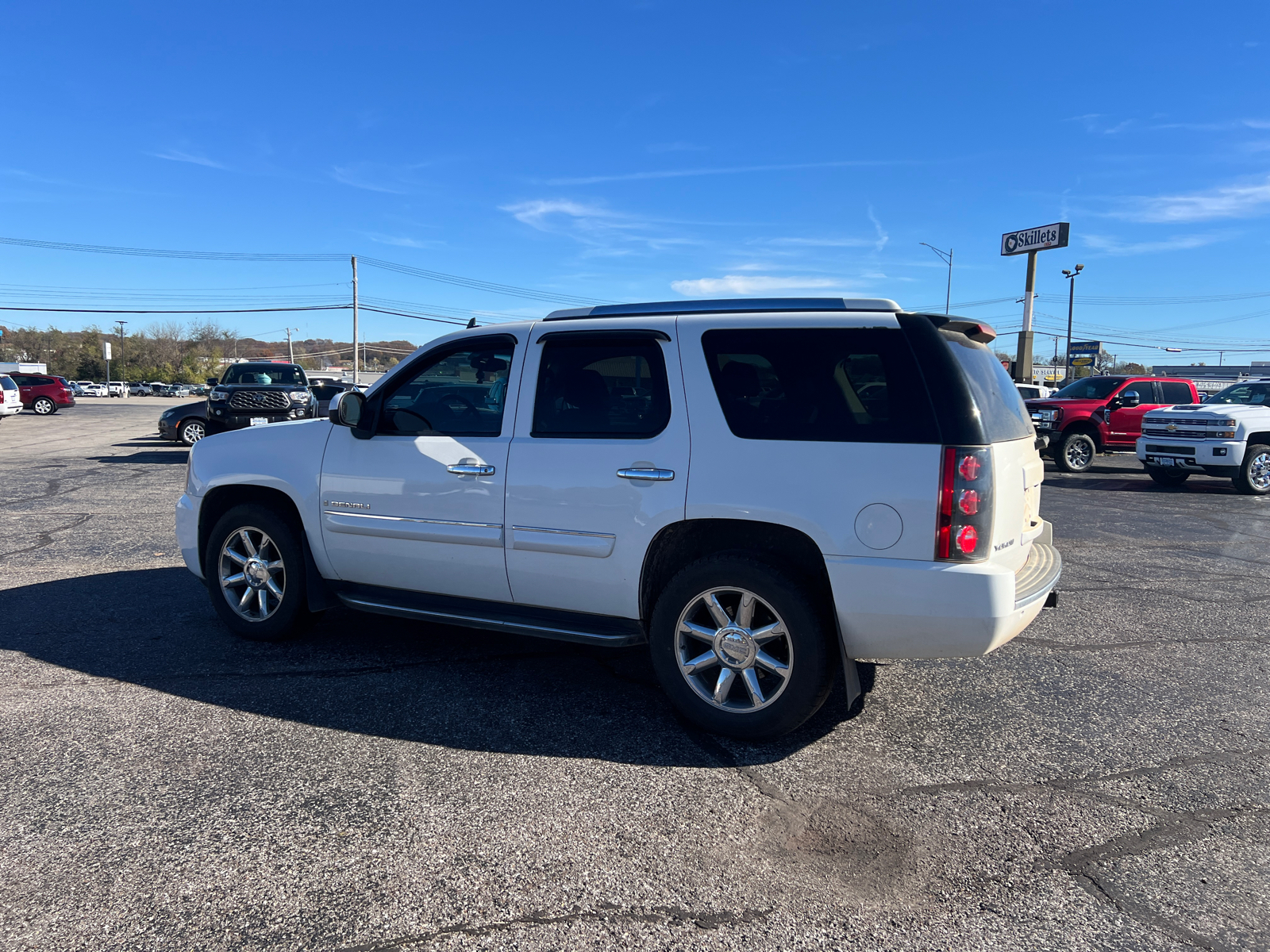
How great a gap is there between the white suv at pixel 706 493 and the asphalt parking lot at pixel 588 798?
0.45 metres

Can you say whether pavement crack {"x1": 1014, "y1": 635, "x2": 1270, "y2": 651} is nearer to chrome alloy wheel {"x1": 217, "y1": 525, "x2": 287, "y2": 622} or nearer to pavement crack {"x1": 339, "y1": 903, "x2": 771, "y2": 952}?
pavement crack {"x1": 339, "y1": 903, "x2": 771, "y2": 952}

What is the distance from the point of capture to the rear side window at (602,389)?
4062 millimetres

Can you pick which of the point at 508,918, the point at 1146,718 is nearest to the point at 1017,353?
the point at 1146,718

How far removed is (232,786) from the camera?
337 centimetres

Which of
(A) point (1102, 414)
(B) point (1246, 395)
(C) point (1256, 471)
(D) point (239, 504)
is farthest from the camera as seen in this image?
(A) point (1102, 414)

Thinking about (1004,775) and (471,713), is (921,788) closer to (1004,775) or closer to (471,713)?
(1004,775)

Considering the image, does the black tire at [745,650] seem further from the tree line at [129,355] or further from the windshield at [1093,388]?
the tree line at [129,355]

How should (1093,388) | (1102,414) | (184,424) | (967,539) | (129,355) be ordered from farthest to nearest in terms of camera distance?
(129,355), (184,424), (1093,388), (1102,414), (967,539)

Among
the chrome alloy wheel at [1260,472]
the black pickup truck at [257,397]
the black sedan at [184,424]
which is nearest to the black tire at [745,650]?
the black pickup truck at [257,397]

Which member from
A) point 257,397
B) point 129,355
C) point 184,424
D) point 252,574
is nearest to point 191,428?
point 184,424

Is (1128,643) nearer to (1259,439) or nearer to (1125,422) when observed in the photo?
(1259,439)

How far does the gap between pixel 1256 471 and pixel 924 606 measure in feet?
45.7

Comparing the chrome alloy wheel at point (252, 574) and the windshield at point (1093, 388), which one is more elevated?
the windshield at point (1093, 388)

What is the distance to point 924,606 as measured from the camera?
346 cm
